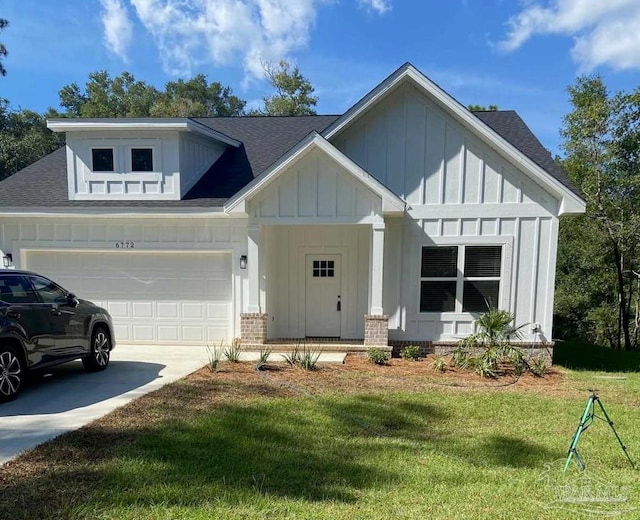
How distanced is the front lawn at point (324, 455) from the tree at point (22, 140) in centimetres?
2607

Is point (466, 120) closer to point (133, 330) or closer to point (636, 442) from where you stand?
point (636, 442)

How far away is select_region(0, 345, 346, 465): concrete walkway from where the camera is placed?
520 centimetres

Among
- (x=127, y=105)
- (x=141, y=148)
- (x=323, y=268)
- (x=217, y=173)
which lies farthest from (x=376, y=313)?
(x=127, y=105)

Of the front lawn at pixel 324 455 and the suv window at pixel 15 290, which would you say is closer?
the front lawn at pixel 324 455

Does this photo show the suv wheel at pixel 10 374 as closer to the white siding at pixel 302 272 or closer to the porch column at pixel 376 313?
the white siding at pixel 302 272

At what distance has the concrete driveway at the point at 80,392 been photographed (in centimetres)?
517

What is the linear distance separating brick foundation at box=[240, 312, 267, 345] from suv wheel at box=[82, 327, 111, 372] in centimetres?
275

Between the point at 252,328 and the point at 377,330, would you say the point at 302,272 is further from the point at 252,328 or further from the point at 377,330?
the point at 377,330

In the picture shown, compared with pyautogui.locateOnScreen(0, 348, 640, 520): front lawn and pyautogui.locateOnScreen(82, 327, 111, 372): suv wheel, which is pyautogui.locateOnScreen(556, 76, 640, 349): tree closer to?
pyautogui.locateOnScreen(0, 348, 640, 520): front lawn

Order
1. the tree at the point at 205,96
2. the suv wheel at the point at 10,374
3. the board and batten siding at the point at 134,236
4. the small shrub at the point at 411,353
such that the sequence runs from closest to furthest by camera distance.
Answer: the suv wheel at the point at 10,374 < the small shrub at the point at 411,353 < the board and batten siding at the point at 134,236 < the tree at the point at 205,96

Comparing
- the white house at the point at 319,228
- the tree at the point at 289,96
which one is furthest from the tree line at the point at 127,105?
the white house at the point at 319,228

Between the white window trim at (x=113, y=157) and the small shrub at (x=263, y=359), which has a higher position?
the white window trim at (x=113, y=157)

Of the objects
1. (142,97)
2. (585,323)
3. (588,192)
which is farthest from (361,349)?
(142,97)

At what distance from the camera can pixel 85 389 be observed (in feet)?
22.7
